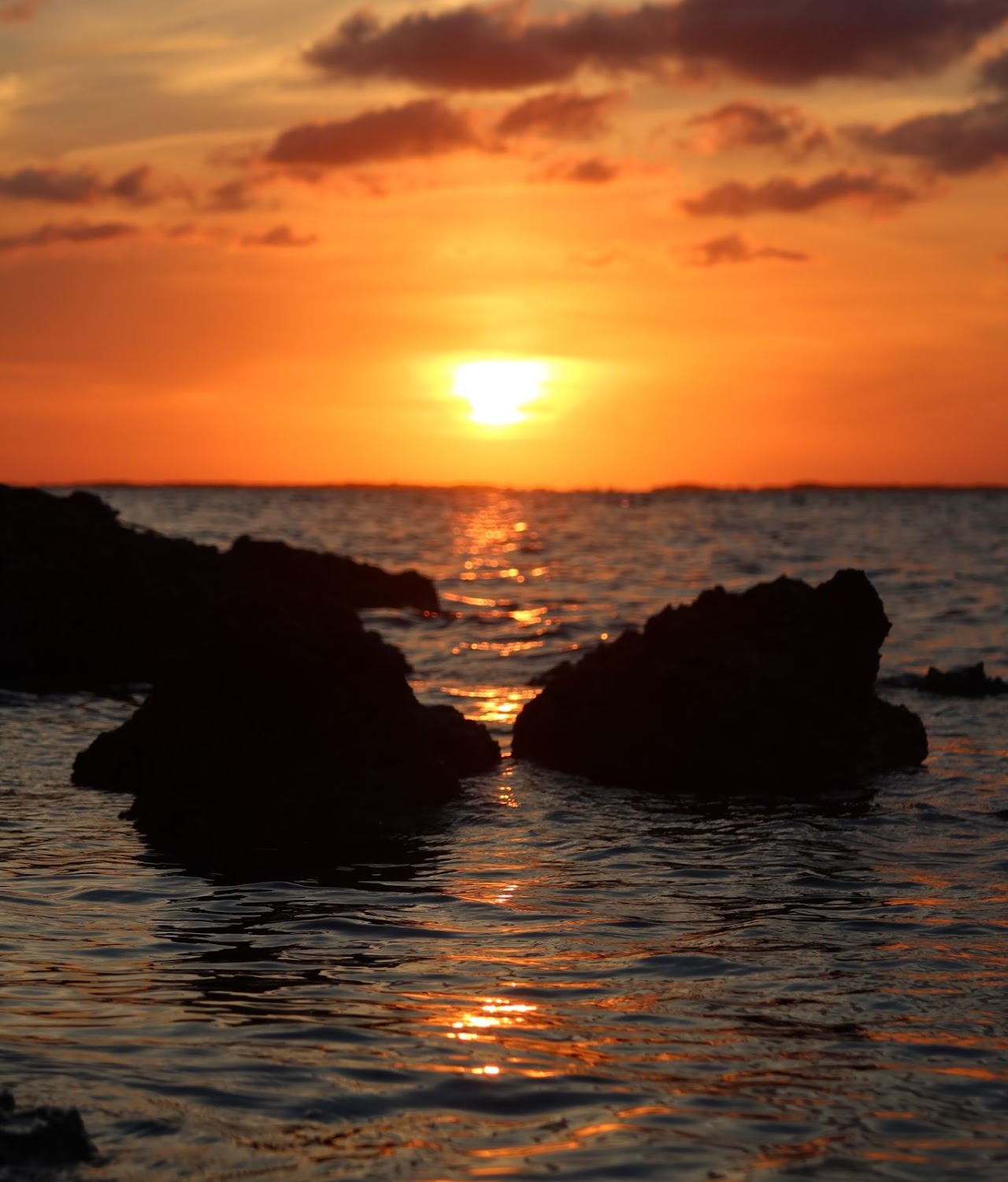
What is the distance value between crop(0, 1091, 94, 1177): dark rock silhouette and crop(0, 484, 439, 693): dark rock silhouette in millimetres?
15820

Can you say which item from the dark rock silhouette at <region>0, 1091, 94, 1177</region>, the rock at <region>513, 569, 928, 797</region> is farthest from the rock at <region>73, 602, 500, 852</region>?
the dark rock silhouette at <region>0, 1091, 94, 1177</region>

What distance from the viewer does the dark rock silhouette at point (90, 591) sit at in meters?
22.8

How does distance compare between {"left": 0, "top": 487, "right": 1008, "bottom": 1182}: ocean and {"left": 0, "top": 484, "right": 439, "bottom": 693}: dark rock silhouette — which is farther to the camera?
{"left": 0, "top": 484, "right": 439, "bottom": 693}: dark rock silhouette

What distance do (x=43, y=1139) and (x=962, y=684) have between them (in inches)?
734

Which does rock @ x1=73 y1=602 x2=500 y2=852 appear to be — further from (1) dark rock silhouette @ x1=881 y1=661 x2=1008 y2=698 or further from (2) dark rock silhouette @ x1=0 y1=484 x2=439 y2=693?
(1) dark rock silhouette @ x1=881 y1=661 x2=1008 y2=698

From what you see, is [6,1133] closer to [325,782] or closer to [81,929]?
[81,929]

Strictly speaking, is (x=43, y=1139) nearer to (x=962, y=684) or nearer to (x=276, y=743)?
(x=276, y=743)

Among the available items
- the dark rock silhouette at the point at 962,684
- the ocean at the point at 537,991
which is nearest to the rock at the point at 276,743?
the ocean at the point at 537,991

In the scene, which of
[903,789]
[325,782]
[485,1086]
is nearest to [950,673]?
[903,789]

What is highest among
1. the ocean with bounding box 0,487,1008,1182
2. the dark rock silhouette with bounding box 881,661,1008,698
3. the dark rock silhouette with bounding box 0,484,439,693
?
the dark rock silhouette with bounding box 0,484,439,693

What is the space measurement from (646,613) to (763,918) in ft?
86.4

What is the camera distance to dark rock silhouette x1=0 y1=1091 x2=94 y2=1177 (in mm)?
5730

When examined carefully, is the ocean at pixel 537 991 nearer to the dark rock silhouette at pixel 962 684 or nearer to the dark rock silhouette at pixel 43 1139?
the dark rock silhouette at pixel 43 1139

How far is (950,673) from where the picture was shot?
74.8ft
